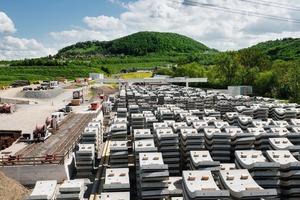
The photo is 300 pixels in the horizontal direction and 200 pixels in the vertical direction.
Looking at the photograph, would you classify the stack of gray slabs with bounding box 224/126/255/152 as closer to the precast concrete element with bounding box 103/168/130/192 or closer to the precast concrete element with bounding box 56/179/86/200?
the precast concrete element with bounding box 103/168/130/192

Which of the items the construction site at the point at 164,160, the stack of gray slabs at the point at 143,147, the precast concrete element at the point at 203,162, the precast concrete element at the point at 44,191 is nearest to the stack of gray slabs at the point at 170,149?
the construction site at the point at 164,160

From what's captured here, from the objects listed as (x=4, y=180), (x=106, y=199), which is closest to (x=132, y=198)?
(x=106, y=199)

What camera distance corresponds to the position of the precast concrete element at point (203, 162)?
16.0m

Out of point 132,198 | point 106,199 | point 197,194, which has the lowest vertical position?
point 132,198

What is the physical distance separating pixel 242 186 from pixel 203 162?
3556mm

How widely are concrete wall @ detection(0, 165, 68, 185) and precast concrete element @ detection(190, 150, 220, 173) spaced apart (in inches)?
350

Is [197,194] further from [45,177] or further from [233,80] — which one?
[233,80]

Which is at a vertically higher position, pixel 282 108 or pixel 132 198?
pixel 282 108

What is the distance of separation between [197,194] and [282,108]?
24902mm

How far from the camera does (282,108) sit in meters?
33.3

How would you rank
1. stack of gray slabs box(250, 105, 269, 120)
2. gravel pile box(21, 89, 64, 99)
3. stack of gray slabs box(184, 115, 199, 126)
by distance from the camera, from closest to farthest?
stack of gray slabs box(184, 115, 199, 126) → stack of gray slabs box(250, 105, 269, 120) → gravel pile box(21, 89, 64, 99)

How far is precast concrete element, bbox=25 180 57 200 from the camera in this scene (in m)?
14.2

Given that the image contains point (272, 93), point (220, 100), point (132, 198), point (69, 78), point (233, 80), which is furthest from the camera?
point (69, 78)

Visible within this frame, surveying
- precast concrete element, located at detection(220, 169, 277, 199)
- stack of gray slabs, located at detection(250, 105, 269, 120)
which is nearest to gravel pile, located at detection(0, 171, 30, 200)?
precast concrete element, located at detection(220, 169, 277, 199)
